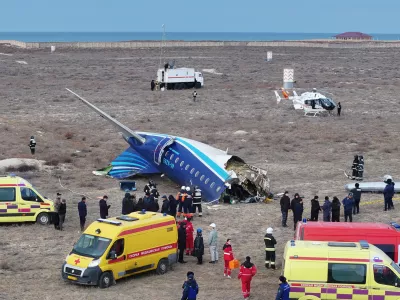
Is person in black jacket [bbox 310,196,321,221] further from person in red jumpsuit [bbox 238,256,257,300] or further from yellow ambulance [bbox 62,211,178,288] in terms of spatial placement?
person in red jumpsuit [bbox 238,256,257,300]

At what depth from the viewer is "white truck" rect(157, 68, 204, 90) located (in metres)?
75.1

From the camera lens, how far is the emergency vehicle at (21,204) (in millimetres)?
26047

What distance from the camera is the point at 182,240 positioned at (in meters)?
22.4

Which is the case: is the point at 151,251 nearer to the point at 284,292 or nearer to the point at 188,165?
the point at 284,292

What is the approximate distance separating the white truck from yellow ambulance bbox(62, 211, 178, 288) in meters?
54.2

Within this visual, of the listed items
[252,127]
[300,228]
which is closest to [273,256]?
[300,228]

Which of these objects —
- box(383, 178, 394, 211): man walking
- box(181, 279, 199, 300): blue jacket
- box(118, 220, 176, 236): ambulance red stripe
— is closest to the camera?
box(181, 279, 199, 300): blue jacket

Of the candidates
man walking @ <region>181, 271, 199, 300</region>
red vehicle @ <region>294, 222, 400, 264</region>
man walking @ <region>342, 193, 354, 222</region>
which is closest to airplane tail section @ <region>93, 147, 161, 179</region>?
man walking @ <region>342, 193, 354, 222</region>

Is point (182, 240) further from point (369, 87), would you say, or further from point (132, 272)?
point (369, 87)

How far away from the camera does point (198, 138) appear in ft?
151

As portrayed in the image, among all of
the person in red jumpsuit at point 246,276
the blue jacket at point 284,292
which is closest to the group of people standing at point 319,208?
the person in red jumpsuit at point 246,276

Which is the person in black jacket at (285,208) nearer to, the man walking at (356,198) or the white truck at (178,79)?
the man walking at (356,198)

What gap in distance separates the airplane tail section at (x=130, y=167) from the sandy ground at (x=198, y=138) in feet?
2.42

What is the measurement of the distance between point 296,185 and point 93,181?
29.9 feet
